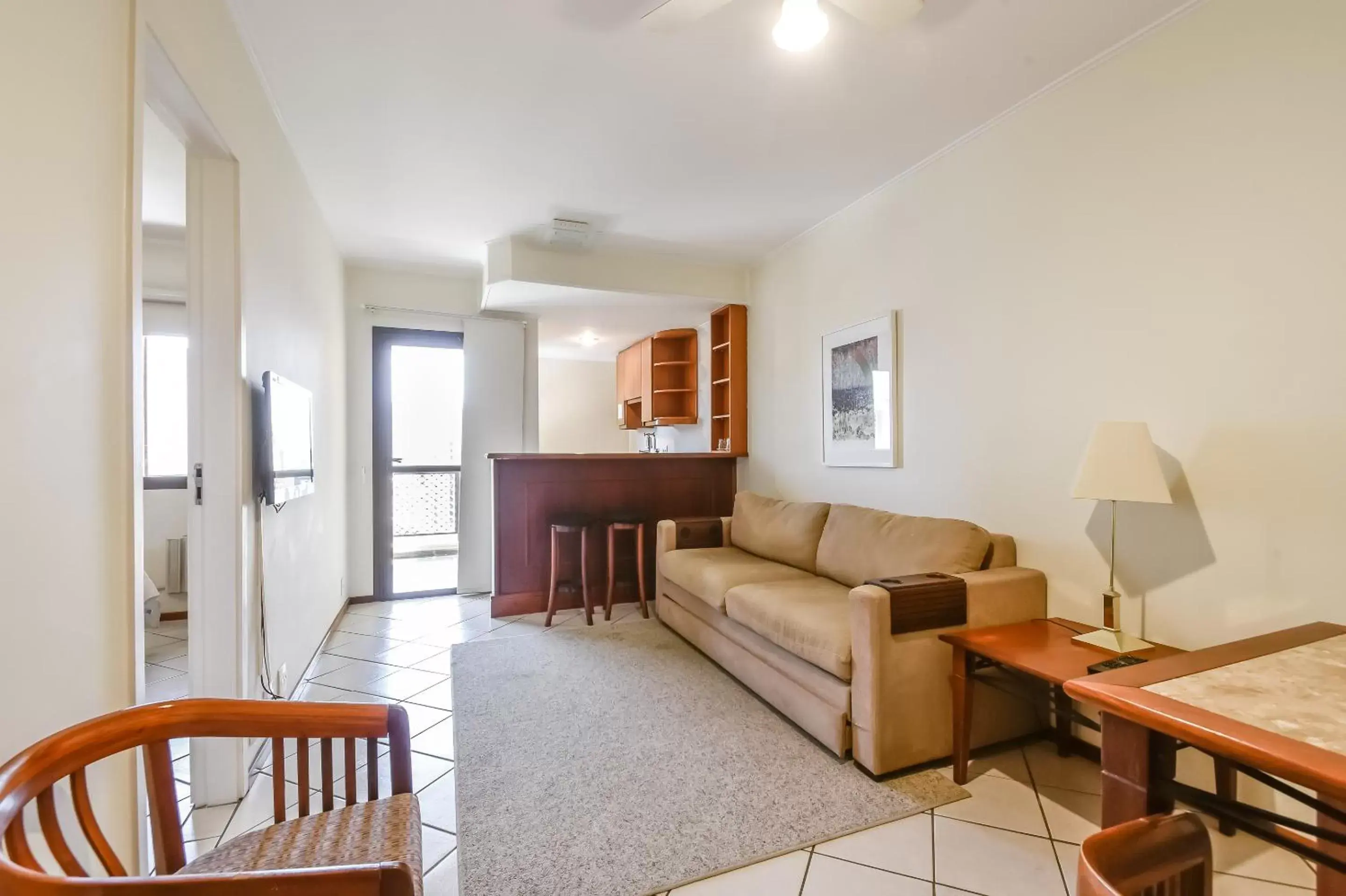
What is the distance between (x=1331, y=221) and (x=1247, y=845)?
5.92 feet

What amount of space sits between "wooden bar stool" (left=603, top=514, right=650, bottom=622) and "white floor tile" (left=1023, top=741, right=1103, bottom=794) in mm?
2416

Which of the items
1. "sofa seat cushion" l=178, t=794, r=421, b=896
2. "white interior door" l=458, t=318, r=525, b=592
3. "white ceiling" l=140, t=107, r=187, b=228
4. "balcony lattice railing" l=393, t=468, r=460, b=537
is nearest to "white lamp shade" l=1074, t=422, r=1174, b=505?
"sofa seat cushion" l=178, t=794, r=421, b=896

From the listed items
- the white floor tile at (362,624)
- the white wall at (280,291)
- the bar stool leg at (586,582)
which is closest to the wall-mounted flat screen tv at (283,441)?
the white wall at (280,291)

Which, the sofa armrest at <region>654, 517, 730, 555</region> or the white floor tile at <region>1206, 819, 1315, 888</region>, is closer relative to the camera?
the white floor tile at <region>1206, 819, 1315, 888</region>

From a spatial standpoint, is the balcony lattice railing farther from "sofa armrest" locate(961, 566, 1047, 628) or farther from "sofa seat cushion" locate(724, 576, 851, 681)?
"sofa armrest" locate(961, 566, 1047, 628)

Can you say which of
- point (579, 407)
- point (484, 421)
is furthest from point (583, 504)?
point (579, 407)

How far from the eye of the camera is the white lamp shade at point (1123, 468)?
1808 mm

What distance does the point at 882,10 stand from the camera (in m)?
1.64

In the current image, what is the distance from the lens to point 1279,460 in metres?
1.72

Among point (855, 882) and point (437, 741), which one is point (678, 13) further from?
point (437, 741)

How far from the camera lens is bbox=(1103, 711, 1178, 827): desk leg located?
1012 mm

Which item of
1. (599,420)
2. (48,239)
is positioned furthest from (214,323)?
(599,420)

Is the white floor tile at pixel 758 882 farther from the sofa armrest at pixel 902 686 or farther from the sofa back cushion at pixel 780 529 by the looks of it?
the sofa back cushion at pixel 780 529

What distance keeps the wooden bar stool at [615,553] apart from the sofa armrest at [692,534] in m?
0.21
